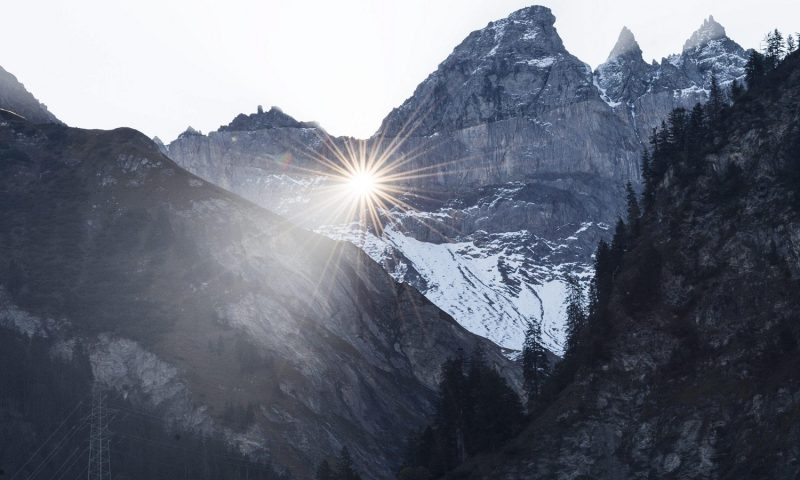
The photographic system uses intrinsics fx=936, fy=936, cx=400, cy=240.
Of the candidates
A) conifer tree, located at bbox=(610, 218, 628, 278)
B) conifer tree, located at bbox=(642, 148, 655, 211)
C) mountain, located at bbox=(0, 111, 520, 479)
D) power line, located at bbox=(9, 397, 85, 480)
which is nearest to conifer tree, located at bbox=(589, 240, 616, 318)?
conifer tree, located at bbox=(610, 218, 628, 278)

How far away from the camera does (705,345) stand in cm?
9938

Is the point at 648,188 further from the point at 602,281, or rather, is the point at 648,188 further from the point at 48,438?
the point at 48,438

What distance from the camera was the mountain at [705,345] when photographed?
293ft

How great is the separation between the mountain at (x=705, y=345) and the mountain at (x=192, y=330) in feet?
155

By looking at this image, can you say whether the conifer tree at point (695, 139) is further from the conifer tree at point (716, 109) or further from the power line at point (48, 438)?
the power line at point (48, 438)

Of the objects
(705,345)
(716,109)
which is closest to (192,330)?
(705,345)

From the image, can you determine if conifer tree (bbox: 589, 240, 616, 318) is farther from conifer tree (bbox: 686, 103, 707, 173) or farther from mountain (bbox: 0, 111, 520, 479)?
mountain (bbox: 0, 111, 520, 479)

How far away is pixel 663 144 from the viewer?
471ft

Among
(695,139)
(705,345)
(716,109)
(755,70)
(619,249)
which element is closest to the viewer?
(705,345)

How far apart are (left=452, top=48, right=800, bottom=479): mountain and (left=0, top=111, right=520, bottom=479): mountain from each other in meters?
47.3

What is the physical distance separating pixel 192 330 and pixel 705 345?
9053 cm

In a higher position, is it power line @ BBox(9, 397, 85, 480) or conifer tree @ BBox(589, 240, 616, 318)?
conifer tree @ BBox(589, 240, 616, 318)

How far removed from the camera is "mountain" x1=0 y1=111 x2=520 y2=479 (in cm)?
14125

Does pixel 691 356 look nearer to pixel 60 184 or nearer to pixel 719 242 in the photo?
pixel 719 242
